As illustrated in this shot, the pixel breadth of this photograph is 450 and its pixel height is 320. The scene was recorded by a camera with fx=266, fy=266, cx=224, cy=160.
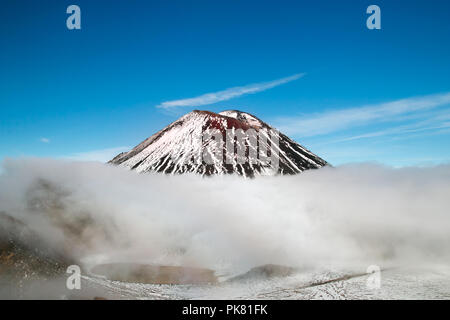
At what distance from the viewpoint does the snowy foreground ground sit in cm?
2711

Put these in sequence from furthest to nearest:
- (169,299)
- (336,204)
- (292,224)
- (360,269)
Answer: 1. (336,204)
2. (292,224)
3. (360,269)
4. (169,299)

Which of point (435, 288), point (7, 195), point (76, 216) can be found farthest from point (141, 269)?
point (435, 288)

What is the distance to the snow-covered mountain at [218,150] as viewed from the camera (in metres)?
139

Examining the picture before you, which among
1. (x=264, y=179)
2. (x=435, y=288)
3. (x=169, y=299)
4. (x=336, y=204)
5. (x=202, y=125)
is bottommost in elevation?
(x=435, y=288)

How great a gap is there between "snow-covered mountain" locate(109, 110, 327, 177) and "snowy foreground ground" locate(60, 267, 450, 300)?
325 ft

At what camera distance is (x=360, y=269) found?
40438 mm

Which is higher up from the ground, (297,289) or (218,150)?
(218,150)

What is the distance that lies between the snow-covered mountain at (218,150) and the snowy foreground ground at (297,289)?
98.9 meters

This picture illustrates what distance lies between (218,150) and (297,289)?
124132 mm

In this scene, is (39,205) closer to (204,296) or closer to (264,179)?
(204,296)

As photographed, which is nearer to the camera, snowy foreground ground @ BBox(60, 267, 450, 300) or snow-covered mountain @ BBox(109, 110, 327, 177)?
snowy foreground ground @ BBox(60, 267, 450, 300)

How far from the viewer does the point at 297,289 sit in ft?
99.6

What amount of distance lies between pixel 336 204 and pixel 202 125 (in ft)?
324

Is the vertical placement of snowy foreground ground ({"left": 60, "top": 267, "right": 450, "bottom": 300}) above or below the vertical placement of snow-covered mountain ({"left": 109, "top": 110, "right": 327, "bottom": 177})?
below
